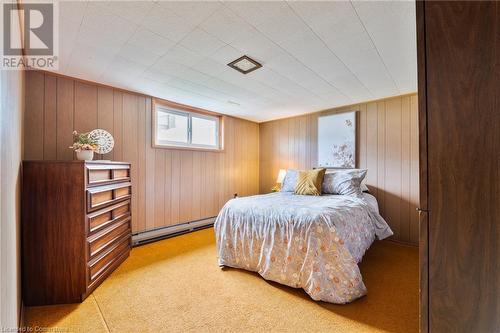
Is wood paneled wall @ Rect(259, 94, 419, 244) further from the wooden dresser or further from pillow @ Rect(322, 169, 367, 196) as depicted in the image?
the wooden dresser

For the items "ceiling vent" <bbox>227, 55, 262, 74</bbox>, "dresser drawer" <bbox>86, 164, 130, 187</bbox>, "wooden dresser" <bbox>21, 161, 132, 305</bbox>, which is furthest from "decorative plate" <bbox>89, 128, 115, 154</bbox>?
"ceiling vent" <bbox>227, 55, 262, 74</bbox>

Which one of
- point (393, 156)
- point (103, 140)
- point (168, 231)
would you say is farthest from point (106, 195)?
point (393, 156)

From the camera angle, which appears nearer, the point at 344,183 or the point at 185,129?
the point at 344,183

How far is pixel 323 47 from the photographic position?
6.10ft

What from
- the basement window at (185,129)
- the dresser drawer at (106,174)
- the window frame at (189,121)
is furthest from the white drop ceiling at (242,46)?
the dresser drawer at (106,174)

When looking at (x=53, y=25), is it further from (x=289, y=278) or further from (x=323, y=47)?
(x=289, y=278)

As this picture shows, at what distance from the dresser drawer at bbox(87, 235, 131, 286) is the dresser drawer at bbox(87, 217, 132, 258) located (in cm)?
5

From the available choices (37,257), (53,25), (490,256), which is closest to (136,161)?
(37,257)

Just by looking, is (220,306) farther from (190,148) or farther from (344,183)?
(190,148)

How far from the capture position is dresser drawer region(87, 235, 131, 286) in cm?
186

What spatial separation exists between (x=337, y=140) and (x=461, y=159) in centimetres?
294

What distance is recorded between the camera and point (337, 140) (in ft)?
11.9

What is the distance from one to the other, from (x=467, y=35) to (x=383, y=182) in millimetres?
2839

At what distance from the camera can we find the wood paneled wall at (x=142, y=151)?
7.70 feet
